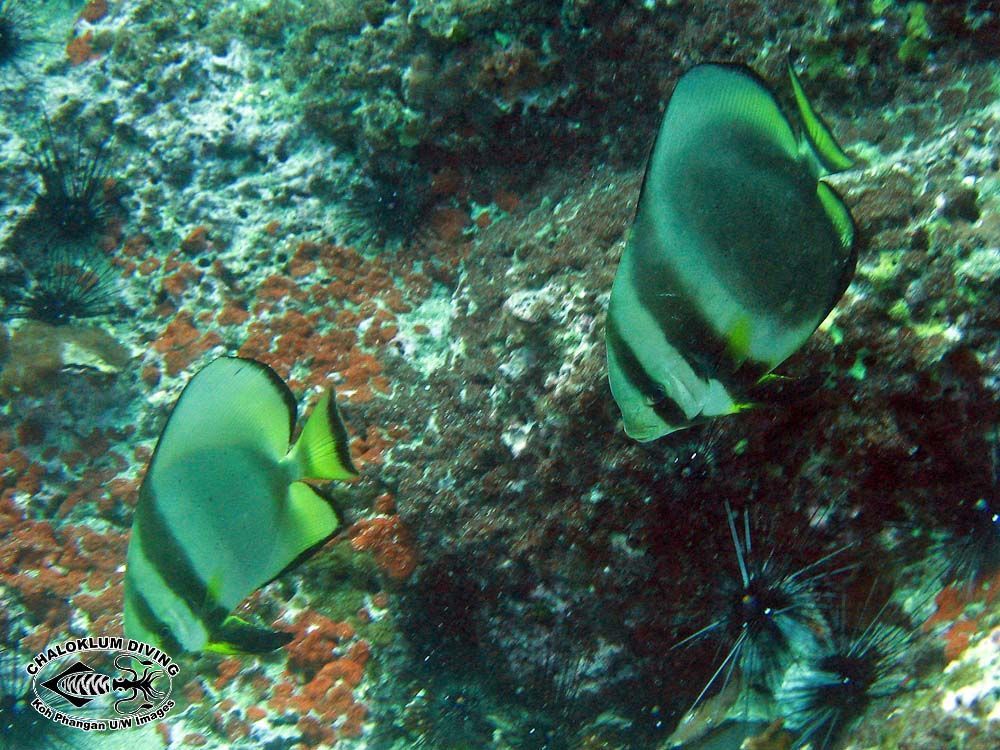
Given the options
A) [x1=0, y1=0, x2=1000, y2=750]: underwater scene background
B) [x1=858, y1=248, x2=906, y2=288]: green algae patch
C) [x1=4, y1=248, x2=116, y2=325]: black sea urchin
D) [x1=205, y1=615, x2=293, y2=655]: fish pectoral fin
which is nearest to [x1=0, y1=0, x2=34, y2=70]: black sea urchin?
[x1=0, y1=0, x2=1000, y2=750]: underwater scene background

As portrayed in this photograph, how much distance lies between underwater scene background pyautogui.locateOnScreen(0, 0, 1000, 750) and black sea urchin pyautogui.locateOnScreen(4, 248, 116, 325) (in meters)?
0.03

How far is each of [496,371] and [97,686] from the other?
3000 millimetres

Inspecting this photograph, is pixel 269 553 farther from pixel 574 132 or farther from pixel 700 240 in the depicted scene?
pixel 574 132

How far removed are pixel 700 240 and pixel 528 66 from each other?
2658mm

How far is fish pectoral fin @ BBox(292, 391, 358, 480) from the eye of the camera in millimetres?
2062

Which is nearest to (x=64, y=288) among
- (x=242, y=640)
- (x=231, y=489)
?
(x=231, y=489)

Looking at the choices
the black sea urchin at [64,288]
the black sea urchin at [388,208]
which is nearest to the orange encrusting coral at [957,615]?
the black sea urchin at [388,208]

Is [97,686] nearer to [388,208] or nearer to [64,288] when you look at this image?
[64,288]

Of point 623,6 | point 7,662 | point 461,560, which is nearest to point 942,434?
point 461,560

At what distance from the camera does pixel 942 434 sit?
2266 mm

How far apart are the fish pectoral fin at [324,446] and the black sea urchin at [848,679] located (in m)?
1.91

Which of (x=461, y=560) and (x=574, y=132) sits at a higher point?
(x=574, y=132)

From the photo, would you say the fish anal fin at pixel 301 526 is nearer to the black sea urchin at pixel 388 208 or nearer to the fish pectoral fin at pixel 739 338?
the fish pectoral fin at pixel 739 338

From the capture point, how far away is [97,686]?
3.69 m
